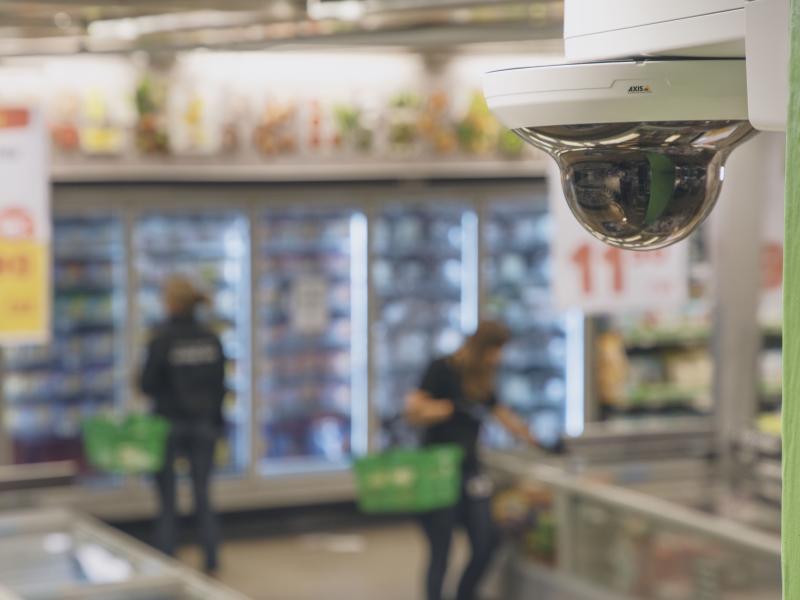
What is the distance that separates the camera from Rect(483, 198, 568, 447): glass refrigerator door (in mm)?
10055

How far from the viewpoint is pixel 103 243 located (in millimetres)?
8984

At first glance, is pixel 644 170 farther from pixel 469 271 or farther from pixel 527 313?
pixel 527 313

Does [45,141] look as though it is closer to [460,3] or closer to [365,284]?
[460,3]

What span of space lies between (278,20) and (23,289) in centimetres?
155

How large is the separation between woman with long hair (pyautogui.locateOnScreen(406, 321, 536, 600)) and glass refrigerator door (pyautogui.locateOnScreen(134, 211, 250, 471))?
310 cm

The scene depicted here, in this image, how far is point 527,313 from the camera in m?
10.2

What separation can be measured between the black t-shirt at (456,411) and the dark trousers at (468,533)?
0.20m

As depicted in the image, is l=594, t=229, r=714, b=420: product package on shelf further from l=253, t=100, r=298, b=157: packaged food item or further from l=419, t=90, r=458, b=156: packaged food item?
l=253, t=100, r=298, b=157: packaged food item

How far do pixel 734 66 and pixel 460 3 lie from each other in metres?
2.98

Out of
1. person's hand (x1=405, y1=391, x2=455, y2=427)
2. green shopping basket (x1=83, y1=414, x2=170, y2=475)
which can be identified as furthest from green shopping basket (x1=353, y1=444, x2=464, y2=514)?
green shopping basket (x1=83, y1=414, x2=170, y2=475)

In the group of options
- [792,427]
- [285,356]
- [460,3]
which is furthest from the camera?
[285,356]

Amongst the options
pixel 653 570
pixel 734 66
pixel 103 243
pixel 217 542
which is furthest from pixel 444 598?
pixel 734 66

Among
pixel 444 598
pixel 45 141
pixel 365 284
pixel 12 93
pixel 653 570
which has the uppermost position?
pixel 12 93

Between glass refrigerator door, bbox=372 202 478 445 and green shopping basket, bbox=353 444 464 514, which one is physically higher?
glass refrigerator door, bbox=372 202 478 445
